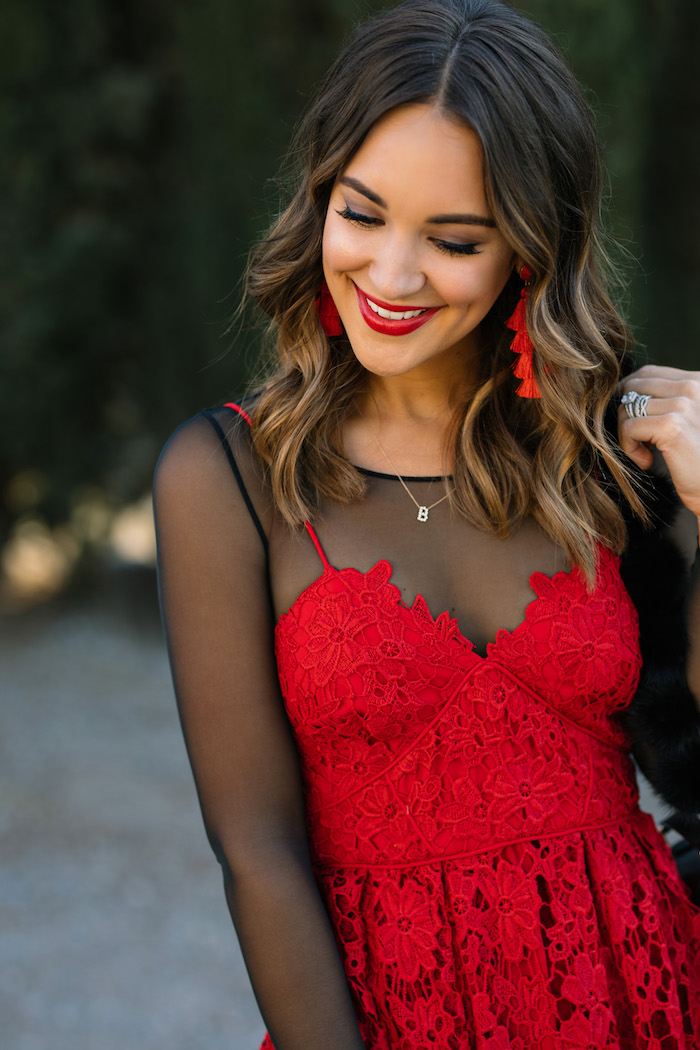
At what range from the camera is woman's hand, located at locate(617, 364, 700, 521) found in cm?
181

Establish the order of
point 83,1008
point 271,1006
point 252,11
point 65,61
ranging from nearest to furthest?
point 271,1006 < point 83,1008 < point 252,11 < point 65,61

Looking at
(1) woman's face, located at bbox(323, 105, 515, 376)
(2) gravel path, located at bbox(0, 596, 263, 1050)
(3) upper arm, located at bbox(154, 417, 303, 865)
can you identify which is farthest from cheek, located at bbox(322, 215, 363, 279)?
(2) gravel path, located at bbox(0, 596, 263, 1050)

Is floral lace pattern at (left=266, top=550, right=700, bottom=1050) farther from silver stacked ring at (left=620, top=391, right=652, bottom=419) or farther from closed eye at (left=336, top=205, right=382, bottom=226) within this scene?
closed eye at (left=336, top=205, right=382, bottom=226)

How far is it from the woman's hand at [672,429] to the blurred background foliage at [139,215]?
11.6 feet

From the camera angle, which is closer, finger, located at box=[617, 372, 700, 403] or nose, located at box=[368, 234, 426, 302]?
nose, located at box=[368, 234, 426, 302]

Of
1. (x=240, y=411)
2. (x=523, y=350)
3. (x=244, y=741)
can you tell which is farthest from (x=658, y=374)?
(x=244, y=741)

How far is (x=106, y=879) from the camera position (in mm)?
4535

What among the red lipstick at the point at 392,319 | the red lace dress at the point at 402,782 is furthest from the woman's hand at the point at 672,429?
the red lipstick at the point at 392,319

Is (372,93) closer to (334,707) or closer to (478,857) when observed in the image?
(334,707)

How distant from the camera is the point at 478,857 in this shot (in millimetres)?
1659

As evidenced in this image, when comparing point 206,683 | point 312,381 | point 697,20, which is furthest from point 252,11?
point 206,683

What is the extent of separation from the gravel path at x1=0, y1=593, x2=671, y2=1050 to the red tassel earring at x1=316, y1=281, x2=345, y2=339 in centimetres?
267

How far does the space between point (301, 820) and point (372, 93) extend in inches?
45.2

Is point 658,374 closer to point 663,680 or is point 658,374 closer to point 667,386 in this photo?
point 667,386
